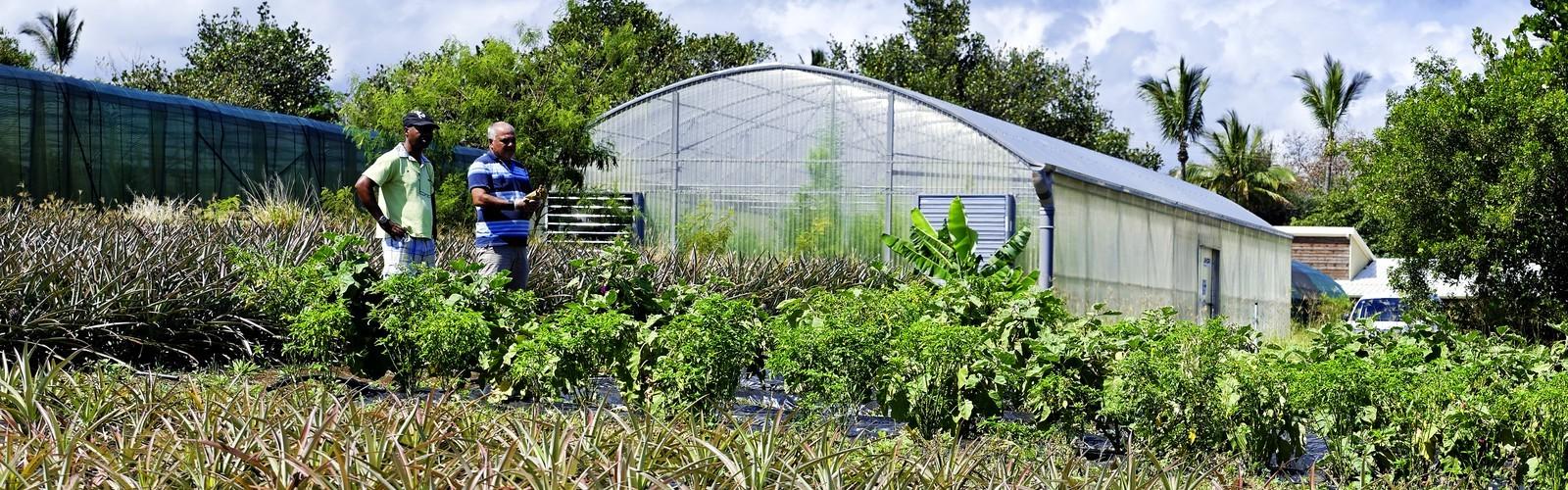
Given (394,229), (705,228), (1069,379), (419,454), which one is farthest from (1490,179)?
(419,454)

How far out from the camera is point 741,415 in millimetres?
5734

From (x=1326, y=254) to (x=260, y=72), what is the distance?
85.6 ft

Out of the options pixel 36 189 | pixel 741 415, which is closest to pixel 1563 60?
pixel 741 415

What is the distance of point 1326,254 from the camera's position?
37281mm

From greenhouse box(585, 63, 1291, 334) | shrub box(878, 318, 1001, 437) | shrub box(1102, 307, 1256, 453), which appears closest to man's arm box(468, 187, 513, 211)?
shrub box(878, 318, 1001, 437)

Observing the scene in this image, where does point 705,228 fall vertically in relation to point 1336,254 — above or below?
above

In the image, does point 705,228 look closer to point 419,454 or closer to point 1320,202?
point 419,454

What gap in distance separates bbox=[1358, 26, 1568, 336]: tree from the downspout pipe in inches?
152

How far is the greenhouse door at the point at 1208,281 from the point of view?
24156mm

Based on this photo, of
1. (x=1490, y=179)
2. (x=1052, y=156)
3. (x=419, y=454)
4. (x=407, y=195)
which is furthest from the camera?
(x=1052, y=156)

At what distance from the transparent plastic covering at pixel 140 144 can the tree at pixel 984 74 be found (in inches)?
870

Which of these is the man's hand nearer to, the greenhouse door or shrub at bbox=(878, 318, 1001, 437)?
shrub at bbox=(878, 318, 1001, 437)

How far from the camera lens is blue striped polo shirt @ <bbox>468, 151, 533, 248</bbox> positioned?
7543 millimetres

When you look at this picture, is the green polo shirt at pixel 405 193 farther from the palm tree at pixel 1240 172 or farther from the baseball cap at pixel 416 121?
the palm tree at pixel 1240 172
